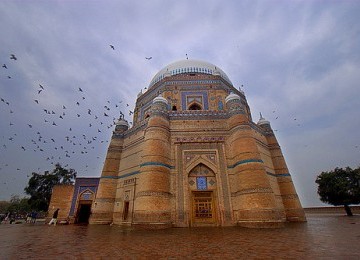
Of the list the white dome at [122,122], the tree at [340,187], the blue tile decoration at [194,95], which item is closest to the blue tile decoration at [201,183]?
the blue tile decoration at [194,95]

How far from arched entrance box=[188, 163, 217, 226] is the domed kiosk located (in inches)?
2.1

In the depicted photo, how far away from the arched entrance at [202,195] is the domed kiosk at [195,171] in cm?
5

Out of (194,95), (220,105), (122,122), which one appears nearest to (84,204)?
(122,122)

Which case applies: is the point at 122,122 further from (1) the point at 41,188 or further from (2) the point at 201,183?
(1) the point at 41,188

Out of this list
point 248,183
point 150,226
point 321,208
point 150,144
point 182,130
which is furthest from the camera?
point 321,208

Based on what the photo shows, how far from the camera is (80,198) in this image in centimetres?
1825

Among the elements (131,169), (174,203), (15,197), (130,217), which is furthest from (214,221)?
(15,197)

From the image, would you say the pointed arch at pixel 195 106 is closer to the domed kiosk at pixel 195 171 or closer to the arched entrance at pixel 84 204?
the domed kiosk at pixel 195 171

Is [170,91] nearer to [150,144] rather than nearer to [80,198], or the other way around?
[150,144]

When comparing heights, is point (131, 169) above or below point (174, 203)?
above

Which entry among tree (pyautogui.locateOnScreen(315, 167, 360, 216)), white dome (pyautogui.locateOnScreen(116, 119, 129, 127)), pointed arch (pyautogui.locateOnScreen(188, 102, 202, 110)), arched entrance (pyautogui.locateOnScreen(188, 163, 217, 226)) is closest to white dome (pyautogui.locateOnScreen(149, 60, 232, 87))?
pointed arch (pyautogui.locateOnScreen(188, 102, 202, 110))

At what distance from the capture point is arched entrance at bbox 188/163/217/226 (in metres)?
12.1

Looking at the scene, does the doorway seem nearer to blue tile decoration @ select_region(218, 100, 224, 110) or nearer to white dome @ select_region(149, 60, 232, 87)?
blue tile decoration @ select_region(218, 100, 224, 110)

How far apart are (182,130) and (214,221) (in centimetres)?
615
